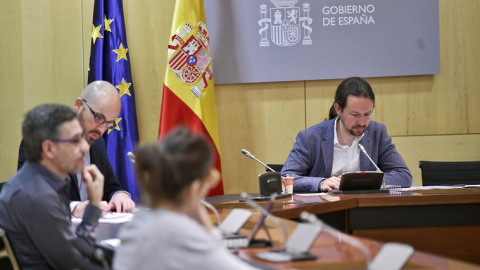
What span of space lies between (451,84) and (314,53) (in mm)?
1213

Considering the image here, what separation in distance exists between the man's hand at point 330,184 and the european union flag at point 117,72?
185cm

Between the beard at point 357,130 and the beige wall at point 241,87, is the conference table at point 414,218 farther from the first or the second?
the beige wall at point 241,87

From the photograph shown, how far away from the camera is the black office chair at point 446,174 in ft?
16.5

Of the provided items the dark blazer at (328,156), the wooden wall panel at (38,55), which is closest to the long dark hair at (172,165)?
the dark blazer at (328,156)

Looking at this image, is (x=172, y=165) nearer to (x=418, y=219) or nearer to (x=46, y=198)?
(x=46, y=198)

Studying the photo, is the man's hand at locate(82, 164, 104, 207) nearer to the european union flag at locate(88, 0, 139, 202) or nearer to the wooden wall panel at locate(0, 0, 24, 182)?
the european union flag at locate(88, 0, 139, 202)

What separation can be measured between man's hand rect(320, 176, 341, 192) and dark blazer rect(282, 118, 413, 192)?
0.84ft

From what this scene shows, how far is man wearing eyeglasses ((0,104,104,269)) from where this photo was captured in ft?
8.59

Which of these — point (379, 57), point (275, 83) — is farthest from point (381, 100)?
point (275, 83)

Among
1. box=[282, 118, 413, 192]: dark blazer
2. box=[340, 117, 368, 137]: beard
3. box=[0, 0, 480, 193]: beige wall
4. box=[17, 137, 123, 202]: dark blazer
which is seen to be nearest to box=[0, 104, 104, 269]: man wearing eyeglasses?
box=[17, 137, 123, 202]: dark blazer

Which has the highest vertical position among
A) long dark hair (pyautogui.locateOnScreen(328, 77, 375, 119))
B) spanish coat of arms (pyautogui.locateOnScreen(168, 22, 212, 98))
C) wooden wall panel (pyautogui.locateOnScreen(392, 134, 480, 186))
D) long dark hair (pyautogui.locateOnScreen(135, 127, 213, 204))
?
spanish coat of arms (pyautogui.locateOnScreen(168, 22, 212, 98))

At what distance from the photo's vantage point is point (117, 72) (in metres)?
5.79

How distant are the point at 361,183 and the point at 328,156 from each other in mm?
542

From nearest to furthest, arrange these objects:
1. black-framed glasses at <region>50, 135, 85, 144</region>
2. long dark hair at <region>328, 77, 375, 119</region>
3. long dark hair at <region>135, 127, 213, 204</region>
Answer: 1. long dark hair at <region>135, 127, 213, 204</region>
2. black-framed glasses at <region>50, 135, 85, 144</region>
3. long dark hair at <region>328, 77, 375, 119</region>
